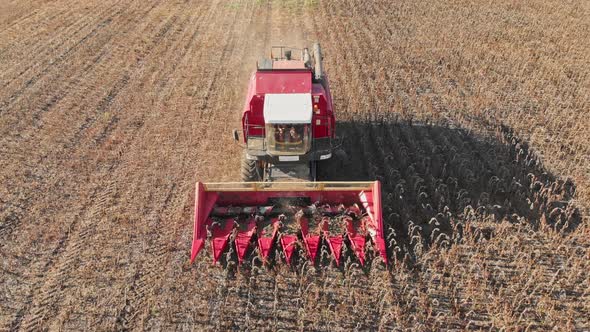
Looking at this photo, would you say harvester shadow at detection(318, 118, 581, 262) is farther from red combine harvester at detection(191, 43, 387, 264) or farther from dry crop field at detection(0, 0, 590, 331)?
red combine harvester at detection(191, 43, 387, 264)

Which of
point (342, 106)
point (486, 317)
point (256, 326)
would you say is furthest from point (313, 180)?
point (342, 106)

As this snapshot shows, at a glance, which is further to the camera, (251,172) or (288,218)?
(251,172)

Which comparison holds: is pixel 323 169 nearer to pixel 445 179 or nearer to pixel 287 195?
pixel 287 195

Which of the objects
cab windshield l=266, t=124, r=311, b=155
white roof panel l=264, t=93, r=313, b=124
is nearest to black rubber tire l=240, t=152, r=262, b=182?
cab windshield l=266, t=124, r=311, b=155

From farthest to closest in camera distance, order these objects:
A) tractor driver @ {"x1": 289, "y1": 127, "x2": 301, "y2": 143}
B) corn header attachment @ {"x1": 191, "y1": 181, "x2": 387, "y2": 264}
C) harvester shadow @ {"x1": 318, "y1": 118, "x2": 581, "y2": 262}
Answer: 1. harvester shadow @ {"x1": 318, "y1": 118, "x2": 581, "y2": 262}
2. tractor driver @ {"x1": 289, "y1": 127, "x2": 301, "y2": 143}
3. corn header attachment @ {"x1": 191, "y1": 181, "x2": 387, "y2": 264}

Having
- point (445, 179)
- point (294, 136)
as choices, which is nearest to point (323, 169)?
point (294, 136)

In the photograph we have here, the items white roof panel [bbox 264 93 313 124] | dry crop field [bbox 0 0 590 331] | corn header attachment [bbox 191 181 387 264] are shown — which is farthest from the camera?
white roof panel [bbox 264 93 313 124]
